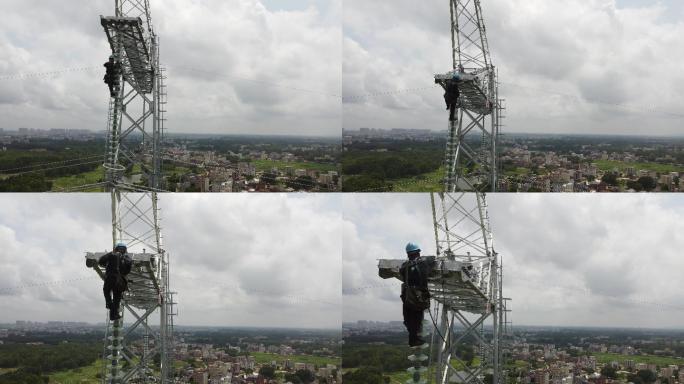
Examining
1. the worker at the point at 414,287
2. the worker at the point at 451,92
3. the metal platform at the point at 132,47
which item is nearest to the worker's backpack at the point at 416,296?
the worker at the point at 414,287

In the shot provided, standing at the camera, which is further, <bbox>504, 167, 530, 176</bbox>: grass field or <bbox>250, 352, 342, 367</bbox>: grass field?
<bbox>250, 352, 342, 367</bbox>: grass field

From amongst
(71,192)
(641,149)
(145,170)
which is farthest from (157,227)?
(641,149)

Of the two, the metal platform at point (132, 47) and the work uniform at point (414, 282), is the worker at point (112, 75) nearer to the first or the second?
the metal platform at point (132, 47)

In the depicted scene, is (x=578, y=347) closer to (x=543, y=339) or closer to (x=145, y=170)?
(x=543, y=339)

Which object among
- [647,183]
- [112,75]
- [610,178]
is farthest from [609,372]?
[112,75]

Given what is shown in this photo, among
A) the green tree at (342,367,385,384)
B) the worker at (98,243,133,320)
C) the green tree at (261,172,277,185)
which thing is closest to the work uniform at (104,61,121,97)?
the worker at (98,243,133,320)

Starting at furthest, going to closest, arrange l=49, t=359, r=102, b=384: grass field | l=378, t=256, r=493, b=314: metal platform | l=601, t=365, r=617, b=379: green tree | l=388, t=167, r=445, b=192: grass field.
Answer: l=49, t=359, r=102, b=384: grass field
l=601, t=365, r=617, b=379: green tree
l=388, t=167, r=445, b=192: grass field
l=378, t=256, r=493, b=314: metal platform

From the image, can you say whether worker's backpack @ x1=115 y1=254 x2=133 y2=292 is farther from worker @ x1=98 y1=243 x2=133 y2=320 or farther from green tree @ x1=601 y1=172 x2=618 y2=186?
green tree @ x1=601 y1=172 x2=618 y2=186
